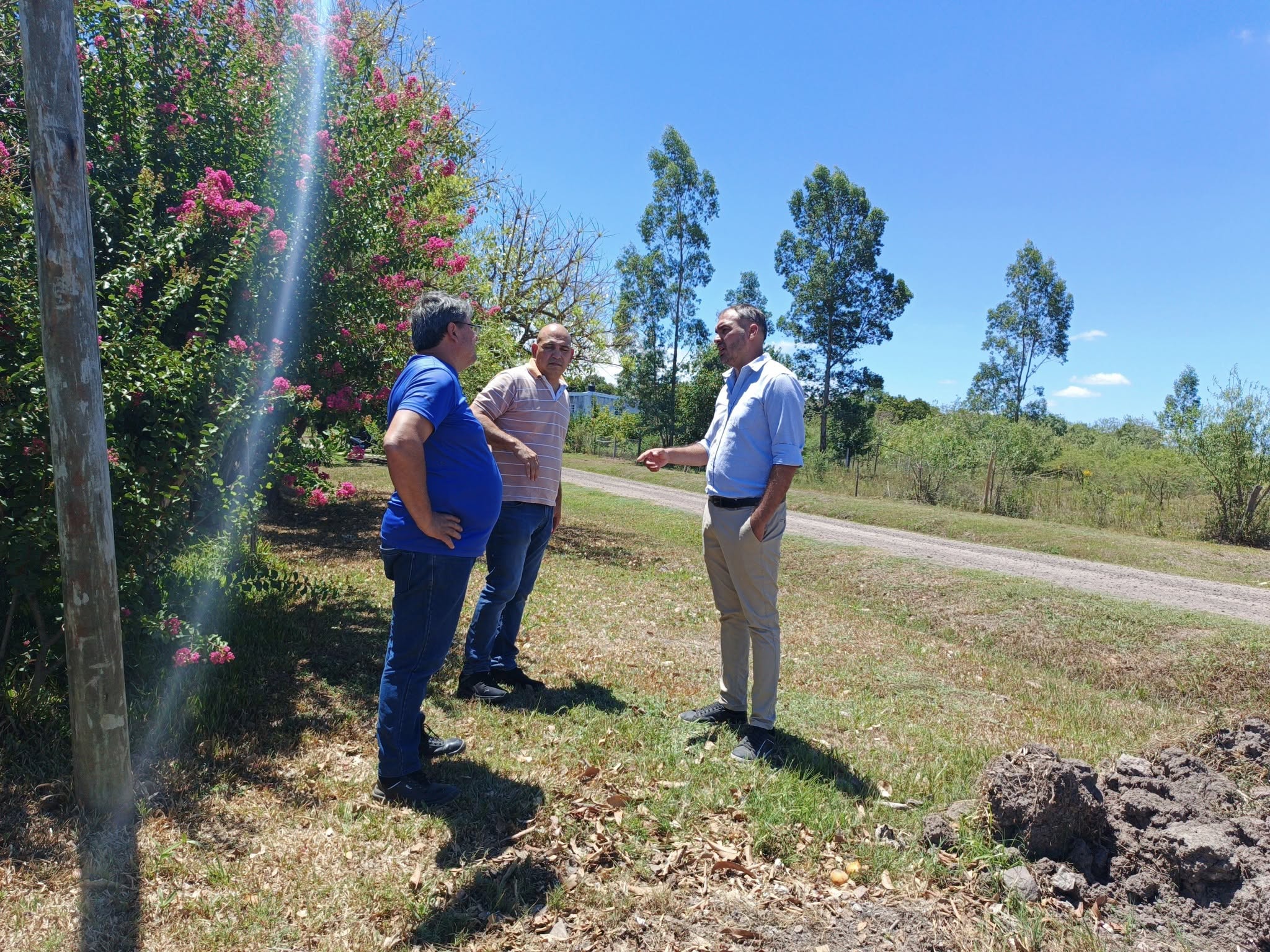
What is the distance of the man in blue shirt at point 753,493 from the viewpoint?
4.00 m

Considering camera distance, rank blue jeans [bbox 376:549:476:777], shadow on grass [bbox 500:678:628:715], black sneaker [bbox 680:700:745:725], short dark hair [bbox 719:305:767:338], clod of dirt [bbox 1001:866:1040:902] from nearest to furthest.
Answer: clod of dirt [bbox 1001:866:1040:902] → blue jeans [bbox 376:549:476:777] → short dark hair [bbox 719:305:767:338] → black sneaker [bbox 680:700:745:725] → shadow on grass [bbox 500:678:628:715]

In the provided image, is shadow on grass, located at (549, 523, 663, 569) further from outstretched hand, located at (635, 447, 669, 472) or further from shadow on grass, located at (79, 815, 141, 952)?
shadow on grass, located at (79, 815, 141, 952)

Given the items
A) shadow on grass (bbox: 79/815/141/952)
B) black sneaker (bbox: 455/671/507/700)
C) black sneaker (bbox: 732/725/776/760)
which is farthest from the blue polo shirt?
black sneaker (bbox: 732/725/776/760)

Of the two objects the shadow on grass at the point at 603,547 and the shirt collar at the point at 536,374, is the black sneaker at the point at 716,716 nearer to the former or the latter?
the shirt collar at the point at 536,374

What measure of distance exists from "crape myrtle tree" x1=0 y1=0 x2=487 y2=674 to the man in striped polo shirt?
114 cm

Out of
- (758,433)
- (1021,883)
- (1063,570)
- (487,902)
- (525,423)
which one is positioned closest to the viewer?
(487,902)

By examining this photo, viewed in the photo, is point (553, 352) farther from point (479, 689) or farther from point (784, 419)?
point (479, 689)

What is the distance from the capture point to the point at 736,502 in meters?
4.14

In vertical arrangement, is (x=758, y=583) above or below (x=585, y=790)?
above

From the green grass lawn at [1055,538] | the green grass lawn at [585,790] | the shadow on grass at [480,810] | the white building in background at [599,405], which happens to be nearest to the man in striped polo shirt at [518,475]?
the green grass lawn at [585,790]

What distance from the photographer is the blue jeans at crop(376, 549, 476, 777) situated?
10.6 feet

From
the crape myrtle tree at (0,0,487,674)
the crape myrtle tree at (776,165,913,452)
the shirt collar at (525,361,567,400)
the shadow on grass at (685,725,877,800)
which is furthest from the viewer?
the crape myrtle tree at (776,165,913,452)

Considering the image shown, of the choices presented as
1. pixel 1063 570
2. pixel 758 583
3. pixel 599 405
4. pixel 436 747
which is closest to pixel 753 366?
pixel 758 583

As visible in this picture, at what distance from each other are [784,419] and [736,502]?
1.73 ft
